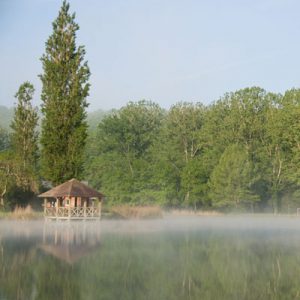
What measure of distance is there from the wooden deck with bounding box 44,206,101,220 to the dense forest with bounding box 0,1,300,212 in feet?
12.4

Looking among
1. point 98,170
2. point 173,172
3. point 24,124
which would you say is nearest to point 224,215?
point 173,172

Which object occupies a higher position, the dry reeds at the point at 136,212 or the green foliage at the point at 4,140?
the green foliage at the point at 4,140

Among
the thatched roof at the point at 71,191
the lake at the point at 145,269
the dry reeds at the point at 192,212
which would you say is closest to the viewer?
the lake at the point at 145,269

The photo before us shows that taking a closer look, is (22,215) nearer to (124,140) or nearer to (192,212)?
(192,212)

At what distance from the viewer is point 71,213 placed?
4450 cm

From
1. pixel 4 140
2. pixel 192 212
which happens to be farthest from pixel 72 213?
pixel 4 140

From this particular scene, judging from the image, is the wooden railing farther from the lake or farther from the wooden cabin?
the lake

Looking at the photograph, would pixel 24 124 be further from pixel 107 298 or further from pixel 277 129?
pixel 107 298

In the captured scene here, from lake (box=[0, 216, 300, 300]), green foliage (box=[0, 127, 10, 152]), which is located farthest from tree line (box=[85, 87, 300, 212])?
lake (box=[0, 216, 300, 300])

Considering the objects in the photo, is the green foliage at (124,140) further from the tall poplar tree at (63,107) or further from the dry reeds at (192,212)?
the tall poplar tree at (63,107)

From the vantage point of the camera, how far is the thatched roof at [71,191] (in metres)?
43.7

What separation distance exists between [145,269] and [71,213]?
2778cm

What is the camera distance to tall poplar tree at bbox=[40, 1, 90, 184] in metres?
47.3

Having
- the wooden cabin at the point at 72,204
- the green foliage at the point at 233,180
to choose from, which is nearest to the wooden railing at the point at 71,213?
the wooden cabin at the point at 72,204
